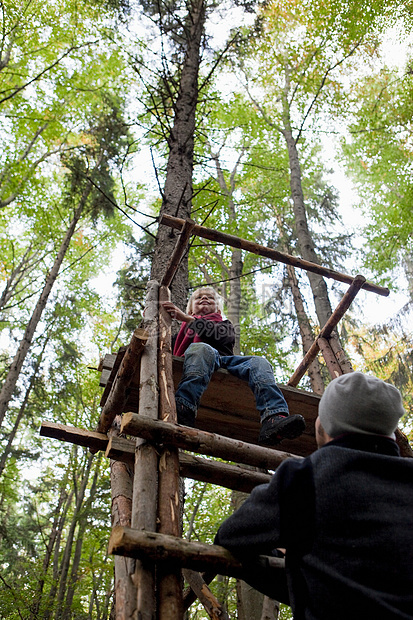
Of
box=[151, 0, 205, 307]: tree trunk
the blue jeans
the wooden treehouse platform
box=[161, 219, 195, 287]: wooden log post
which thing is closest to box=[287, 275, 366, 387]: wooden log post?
the wooden treehouse platform

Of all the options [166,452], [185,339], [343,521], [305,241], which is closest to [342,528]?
[343,521]

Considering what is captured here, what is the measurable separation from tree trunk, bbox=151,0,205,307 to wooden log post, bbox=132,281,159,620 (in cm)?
169

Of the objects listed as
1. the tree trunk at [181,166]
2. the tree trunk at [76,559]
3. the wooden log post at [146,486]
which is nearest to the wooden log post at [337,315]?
the tree trunk at [181,166]

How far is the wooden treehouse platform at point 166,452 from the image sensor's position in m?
1.66

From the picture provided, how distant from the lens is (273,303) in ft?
41.9

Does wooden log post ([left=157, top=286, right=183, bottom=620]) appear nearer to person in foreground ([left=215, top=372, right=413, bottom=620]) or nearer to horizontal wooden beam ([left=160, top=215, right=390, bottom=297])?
person in foreground ([left=215, top=372, right=413, bottom=620])

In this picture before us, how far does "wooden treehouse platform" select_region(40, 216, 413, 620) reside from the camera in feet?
5.46

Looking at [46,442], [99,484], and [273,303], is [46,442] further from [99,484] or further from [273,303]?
[273,303]

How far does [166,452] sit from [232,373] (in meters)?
1.40

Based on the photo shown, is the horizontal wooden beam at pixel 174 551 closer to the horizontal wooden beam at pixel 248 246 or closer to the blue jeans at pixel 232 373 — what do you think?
the blue jeans at pixel 232 373

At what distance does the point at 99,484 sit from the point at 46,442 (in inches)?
152

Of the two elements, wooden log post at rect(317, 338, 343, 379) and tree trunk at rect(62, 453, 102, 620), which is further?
tree trunk at rect(62, 453, 102, 620)

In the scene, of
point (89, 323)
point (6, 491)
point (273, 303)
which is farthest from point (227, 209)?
point (6, 491)

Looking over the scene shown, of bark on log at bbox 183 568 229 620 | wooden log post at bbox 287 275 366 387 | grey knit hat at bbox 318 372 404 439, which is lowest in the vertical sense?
Answer: bark on log at bbox 183 568 229 620
